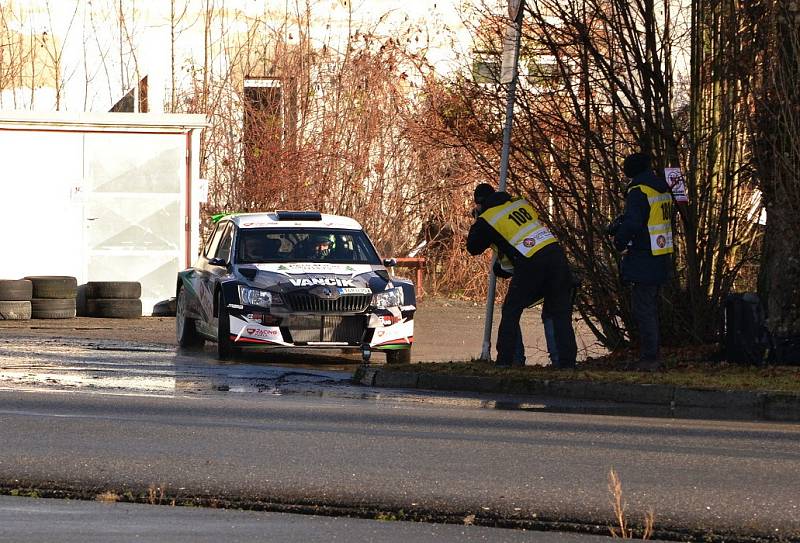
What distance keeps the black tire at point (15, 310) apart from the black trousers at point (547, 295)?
9.68 metres

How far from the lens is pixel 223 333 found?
15820mm

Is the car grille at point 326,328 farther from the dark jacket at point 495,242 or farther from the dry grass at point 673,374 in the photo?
the dark jacket at point 495,242

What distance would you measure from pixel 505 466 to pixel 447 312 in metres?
15.8

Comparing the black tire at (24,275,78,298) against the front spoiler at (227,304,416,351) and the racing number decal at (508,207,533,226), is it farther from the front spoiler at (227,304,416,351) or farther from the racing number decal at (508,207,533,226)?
the racing number decal at (508,207,533,226)

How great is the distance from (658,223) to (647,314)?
0.81 metres

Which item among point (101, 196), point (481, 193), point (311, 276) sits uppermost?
point (101, 196)

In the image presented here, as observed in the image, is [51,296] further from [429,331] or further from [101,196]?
[429,331]

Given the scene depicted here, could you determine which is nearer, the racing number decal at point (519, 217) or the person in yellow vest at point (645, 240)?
the person in yellow vest at point (645, 240)

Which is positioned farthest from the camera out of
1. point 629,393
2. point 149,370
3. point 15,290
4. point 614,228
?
point 15,290

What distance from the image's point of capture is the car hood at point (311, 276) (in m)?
15.8

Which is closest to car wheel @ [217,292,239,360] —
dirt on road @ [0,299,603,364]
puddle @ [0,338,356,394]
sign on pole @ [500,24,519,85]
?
puddle @ [0,338,356,394]

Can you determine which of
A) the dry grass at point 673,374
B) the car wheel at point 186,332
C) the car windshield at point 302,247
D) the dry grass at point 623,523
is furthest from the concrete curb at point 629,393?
the dry grass at point 623,523

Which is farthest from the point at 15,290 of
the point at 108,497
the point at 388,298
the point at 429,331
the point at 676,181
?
the point at 108,497

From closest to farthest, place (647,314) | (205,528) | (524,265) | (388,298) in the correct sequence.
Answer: (205,528)
(647,314)
(524,265)
(388,298)
